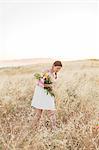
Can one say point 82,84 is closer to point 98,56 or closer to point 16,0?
point 98,56

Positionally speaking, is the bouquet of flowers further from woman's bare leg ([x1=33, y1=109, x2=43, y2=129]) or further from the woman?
woman's bare leg ([x1=33, y1=109, x2=43, y2=129])

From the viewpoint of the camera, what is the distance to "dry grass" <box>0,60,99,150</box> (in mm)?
3045

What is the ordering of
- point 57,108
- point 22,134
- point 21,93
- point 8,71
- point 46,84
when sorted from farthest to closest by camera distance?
point 8,71, point 21,93, point 57,108, point 46,84, point 22,134

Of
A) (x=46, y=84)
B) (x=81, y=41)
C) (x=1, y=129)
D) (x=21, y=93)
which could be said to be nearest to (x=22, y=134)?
(x=1, y=129)

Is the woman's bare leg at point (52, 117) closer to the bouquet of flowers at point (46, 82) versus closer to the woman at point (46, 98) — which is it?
the woman at point (46, 98)

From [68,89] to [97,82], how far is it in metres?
0.49

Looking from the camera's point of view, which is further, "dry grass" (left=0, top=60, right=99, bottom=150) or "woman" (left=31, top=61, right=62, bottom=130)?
"woman" (left=31, top=61, right=62, bottom=130)

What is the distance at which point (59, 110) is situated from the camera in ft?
12.4

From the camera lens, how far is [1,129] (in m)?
3.45

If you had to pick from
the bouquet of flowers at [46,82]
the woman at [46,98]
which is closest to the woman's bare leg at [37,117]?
the woman at [46,98]

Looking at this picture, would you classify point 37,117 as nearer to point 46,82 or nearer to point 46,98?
point 46,98

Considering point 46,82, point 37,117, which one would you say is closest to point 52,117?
point 37,117

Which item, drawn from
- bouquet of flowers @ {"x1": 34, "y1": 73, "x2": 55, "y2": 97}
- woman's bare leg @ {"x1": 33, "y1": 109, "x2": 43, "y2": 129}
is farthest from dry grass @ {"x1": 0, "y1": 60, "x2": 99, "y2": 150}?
bouquet of flowers @ {"x1": 34, "y1": 73, "x2": 55, "y2": 97}

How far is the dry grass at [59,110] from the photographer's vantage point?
3.04m
